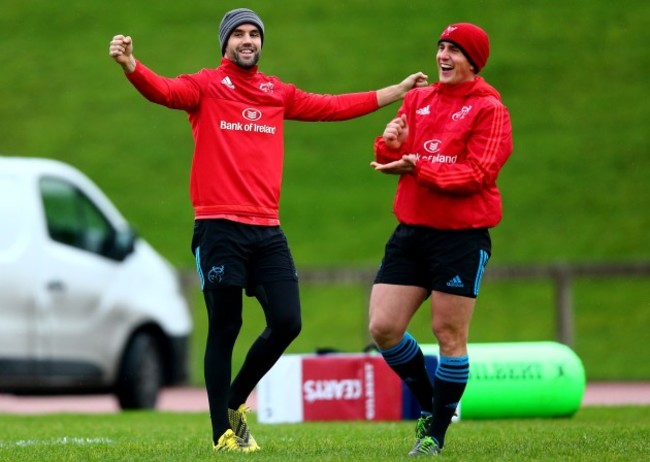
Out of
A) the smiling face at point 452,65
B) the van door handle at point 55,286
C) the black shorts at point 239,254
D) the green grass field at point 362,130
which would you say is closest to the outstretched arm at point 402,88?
the smiling face at point 452,65

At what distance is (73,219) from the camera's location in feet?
44.9

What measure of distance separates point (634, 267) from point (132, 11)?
75.2ft

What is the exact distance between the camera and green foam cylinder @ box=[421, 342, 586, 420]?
1110cm

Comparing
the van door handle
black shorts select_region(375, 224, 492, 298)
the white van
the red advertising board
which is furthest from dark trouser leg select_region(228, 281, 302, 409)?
the van door handle

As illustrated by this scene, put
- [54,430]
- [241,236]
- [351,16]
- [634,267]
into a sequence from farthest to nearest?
[351,16]
[634,267]
[54,430]
[241,236]

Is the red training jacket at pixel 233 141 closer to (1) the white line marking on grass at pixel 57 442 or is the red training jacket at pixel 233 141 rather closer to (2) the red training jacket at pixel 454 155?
(2) the red training jacket at pixel 454 155

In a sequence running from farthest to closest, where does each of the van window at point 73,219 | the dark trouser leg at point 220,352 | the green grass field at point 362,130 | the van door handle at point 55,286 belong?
the green grass field at point 362,130, the van window at point 73,219, the van door handle at point 55,286, the dark trouser leg at point 220,352

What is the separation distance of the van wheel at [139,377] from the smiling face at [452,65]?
22.6 feet

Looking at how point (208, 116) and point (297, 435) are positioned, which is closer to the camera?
point (208, 116)

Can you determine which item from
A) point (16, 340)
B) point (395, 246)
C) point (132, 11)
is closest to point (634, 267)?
point (16, 340)

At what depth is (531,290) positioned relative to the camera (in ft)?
85.0

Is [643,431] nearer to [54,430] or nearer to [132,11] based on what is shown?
[54,430]

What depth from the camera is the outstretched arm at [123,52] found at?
290 inches

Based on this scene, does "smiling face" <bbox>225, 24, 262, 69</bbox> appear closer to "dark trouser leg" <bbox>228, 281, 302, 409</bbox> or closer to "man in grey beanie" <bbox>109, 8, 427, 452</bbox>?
"man in grey beanie" <bbox>109, 8, 427, 452</bbox>
